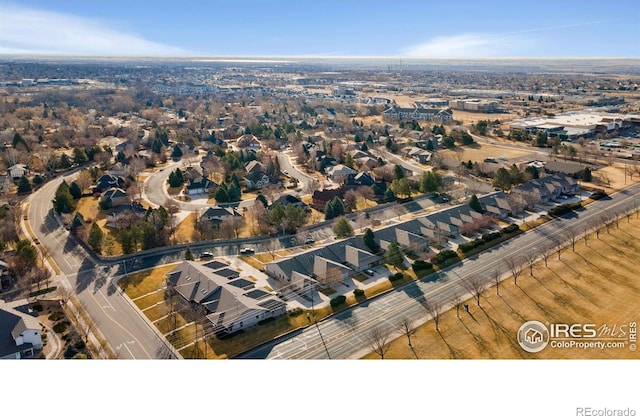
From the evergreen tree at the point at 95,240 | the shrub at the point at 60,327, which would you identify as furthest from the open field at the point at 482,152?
the shrub at the point at 60,327

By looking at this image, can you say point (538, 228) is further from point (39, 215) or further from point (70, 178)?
point (70, 178)

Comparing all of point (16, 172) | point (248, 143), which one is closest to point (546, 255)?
point (248, 143)

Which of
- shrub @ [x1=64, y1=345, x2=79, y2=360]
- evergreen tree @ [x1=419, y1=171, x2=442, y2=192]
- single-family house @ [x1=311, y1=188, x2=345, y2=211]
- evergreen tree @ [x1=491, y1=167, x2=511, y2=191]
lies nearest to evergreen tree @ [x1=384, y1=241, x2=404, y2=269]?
single-family house @ [x1=311, y1=188, x2=345, y2=211]

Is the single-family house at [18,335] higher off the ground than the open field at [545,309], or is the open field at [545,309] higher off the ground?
the open field at [545,309]

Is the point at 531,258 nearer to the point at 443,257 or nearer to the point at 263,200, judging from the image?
the point at 443,257

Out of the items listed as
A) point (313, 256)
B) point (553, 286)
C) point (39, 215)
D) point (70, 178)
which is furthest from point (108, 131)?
point (553, 286)

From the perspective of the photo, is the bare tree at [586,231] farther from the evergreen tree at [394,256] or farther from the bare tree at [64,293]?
the bare tree at [64,293]
